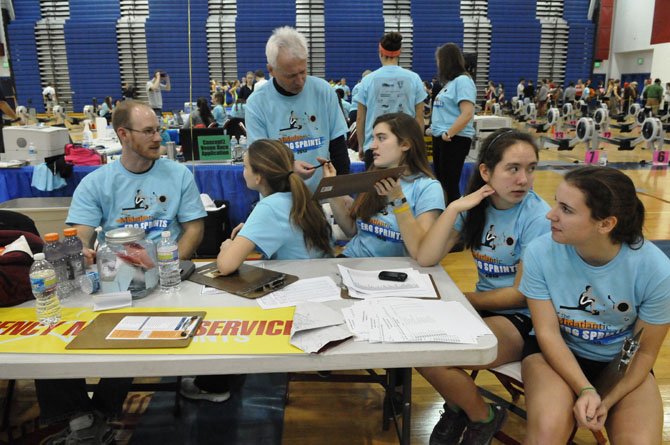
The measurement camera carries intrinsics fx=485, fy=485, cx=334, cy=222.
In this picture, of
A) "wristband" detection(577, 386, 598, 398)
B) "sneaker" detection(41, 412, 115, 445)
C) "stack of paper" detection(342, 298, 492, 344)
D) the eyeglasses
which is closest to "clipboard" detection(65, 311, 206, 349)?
"stack of paper" detection(342, 298, 492, 344)

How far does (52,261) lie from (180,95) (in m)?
14.8

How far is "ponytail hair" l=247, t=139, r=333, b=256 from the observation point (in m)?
1.87

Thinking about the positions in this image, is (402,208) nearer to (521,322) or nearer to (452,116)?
(521,322)

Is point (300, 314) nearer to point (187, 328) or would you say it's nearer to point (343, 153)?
point (187, 328)

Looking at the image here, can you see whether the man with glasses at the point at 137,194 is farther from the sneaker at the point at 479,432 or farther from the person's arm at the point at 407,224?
the sneaker at the point at 479,432

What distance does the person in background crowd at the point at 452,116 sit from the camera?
157 inches

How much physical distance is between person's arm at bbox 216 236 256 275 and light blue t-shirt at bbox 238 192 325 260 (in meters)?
0.03

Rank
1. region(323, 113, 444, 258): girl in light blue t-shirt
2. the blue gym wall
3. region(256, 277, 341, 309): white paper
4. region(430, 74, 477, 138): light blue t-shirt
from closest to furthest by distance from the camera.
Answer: region(256, 277, 341, 309): white paper → region(323, 113, 444, 258): girl in light blue t-shirt → region(430, 74, 477, 138): light blue t-shirt → the blue gym wall

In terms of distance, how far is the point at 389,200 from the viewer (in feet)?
6.24

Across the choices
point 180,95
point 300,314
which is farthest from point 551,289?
point 180,95

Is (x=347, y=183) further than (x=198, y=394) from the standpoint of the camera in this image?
No

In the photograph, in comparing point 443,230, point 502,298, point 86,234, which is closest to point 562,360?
point 502,298

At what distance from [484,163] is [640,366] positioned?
0.85m

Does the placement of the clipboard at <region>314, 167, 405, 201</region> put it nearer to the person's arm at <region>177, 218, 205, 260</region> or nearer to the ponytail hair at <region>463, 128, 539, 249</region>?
the ponytail hair at <region>463, 128, 539, 249</region>
